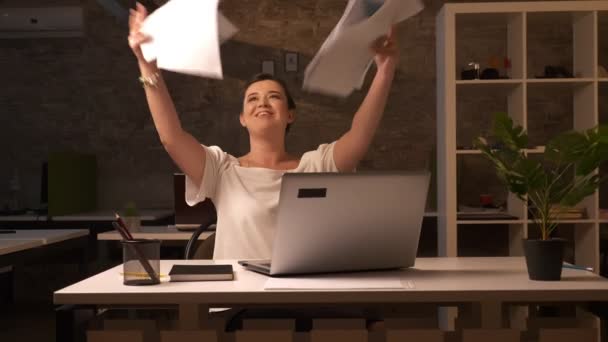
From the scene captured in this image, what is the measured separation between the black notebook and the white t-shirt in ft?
1.61

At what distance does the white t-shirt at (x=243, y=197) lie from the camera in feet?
7.98

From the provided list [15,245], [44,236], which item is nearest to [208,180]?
[15,245]

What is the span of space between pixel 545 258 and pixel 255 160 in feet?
3.73

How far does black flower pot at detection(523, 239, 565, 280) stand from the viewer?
181cm

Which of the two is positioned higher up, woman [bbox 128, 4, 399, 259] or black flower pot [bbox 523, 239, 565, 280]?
woman [bbox 128, 4, 399, 259]

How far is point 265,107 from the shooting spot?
2.50 m

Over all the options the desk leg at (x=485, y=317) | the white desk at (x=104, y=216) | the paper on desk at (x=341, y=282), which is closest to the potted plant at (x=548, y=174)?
the desk leg at (x=485, y=317)

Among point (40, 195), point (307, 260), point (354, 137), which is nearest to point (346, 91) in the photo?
point (354, 137)

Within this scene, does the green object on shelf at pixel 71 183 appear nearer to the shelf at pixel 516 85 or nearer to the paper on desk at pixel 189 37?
the shelf at pixel 516 85

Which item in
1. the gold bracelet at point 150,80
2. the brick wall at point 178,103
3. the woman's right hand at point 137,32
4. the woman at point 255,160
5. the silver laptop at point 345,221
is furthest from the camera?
the brick wall at point 178,103

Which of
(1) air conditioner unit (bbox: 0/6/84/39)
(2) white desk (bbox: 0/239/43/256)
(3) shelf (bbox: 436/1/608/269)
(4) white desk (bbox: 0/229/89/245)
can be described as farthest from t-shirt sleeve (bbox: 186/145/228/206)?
(1) air conditioner unit (bbox: 0/6/84/39)

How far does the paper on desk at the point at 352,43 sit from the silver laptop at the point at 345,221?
39cm

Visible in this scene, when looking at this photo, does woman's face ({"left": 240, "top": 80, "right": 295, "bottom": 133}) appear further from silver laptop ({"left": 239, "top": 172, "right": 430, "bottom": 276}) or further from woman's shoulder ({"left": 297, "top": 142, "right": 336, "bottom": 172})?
silver laptop ({"left": 239, "top": 172, "right": 430, "bottom": 276})

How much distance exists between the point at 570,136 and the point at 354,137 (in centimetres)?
83
